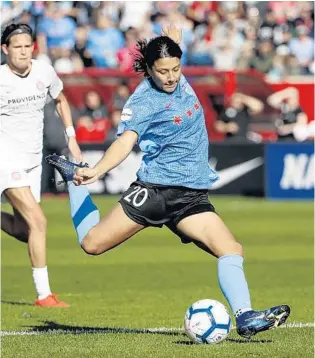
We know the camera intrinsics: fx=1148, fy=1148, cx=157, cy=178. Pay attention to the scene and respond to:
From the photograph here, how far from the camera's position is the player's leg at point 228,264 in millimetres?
8250

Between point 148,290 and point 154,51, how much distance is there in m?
4.28

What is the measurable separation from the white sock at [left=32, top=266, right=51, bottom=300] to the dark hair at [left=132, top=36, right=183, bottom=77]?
10.1 feet

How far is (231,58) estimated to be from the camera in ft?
88.8

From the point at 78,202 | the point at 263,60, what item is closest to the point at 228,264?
the point at 78,202

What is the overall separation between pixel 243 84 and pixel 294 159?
3104 mm

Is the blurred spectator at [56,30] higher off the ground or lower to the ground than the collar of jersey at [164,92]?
lower

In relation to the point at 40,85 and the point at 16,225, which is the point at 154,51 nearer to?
the point at 40,85

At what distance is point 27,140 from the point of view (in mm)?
11188

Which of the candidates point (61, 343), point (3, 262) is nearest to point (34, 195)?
point (61, 343)

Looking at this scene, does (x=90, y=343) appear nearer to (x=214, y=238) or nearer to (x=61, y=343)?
(x=61, y=343)

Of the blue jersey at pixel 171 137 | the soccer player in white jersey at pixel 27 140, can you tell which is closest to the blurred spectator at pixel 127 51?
the soccer player in white jersey at pixel 27 140

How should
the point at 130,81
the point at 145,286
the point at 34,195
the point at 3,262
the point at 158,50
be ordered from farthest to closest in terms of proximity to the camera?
the point at 130,81, the point at 3,262, the point at 145,286, the point at 34,195, the point at 158,50

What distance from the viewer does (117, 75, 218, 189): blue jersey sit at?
8547 mm

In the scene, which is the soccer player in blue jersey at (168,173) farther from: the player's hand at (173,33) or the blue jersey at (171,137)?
the player's hand at (173,33)
